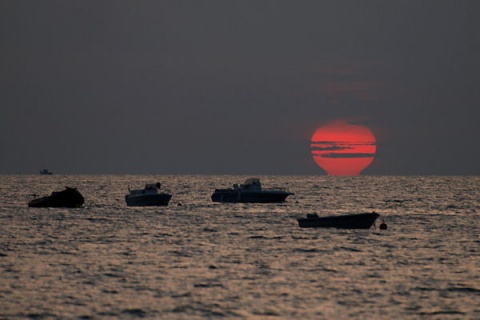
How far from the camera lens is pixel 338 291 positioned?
44.2 m

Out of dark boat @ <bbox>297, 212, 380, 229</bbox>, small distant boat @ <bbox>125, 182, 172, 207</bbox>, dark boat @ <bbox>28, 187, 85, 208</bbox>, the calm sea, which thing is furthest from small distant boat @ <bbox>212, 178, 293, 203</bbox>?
dark boat @ <bbox>297, 212, 380, 229</bbox>

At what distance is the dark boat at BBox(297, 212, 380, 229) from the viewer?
82500 mm

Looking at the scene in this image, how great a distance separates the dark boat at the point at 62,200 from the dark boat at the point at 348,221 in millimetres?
50555

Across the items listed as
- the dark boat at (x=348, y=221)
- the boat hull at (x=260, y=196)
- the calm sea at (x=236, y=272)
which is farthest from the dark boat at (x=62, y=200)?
the dark boat at (x=348, y=221)

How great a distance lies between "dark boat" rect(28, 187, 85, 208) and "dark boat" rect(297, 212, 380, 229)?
50.6 metres

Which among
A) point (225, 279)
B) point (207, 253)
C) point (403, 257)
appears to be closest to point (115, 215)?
point (207, 253)

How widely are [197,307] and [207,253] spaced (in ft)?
76.0

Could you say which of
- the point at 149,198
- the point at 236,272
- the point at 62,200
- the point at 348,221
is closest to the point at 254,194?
the point at 149,198

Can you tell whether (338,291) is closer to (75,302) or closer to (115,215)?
(75,302)

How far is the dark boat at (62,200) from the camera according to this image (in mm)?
124250

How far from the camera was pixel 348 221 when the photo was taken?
8300 centimetres

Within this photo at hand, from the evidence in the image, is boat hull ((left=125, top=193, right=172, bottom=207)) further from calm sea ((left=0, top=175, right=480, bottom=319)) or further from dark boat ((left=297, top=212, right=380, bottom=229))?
dark boat ((left=297, top=212, right=380, bottom=229))

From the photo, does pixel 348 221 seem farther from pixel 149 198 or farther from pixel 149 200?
pixel 149 200

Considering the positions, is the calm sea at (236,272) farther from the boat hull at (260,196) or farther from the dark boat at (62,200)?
the boat hull at (260,196)
